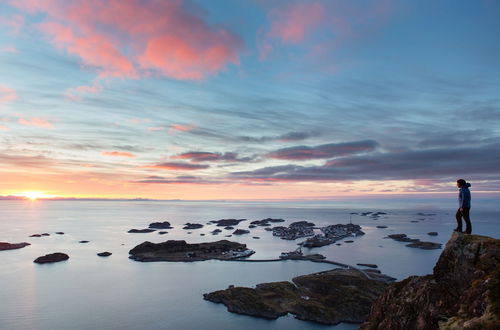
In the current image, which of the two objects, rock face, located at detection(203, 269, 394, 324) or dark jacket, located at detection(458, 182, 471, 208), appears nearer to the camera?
dark jacket, located at detection(458, 182, 471, 208)

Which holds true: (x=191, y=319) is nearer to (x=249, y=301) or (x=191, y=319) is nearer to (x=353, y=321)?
(x=249, y=301)

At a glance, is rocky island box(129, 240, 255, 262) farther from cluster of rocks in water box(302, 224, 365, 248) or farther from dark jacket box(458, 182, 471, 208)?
dark jacket box(458, 182, 471, 208)

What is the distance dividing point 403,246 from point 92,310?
139m

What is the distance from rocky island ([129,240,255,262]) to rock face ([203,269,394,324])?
157ft

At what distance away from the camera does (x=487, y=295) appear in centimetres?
1250

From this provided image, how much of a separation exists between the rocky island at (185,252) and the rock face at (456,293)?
111m

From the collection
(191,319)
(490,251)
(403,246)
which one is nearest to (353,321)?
(191,319)

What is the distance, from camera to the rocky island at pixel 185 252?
401 ft

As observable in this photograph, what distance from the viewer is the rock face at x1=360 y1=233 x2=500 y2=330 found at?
12.4 metres

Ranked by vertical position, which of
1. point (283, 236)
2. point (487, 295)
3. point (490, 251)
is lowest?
point (283, 236)

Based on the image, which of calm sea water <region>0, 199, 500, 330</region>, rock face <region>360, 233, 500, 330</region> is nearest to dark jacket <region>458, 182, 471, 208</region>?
rock face <region>360, 233, 500, 330</region>

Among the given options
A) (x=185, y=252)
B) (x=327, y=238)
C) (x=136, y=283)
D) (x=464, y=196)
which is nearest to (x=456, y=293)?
(x=464, y=196)

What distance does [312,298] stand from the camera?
226 ft

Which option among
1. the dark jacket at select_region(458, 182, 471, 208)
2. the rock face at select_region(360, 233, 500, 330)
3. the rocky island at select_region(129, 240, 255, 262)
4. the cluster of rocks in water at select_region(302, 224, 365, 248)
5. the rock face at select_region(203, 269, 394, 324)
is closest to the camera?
the rock face at select_region(360, 233, 500, 330)
